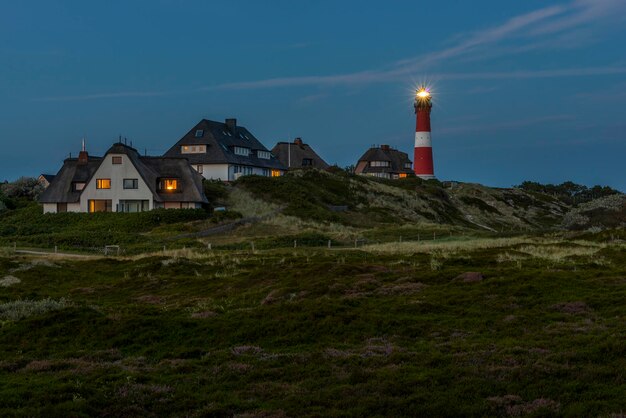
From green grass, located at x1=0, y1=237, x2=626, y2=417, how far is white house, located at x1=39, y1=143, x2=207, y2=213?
4305cm

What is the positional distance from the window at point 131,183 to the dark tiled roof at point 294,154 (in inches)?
2145

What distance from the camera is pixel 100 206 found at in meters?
81.8

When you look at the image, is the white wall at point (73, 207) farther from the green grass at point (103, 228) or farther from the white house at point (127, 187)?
the green grass at point (103, 228)

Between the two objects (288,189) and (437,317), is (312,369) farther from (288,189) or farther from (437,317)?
(288,189)

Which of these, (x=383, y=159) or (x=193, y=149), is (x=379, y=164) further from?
(x=193, y=149)

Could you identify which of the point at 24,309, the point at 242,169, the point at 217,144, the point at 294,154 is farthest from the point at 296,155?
the point at 24,309

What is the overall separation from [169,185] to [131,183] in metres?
4.73

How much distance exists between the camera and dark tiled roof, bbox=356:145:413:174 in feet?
533

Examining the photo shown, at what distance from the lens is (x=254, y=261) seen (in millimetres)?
44594

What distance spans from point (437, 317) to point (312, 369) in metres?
7.52

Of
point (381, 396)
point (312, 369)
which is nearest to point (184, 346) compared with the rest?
point (312, 369)

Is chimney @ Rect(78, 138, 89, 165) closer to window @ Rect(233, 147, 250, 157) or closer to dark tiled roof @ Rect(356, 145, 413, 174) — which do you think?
window @ Rect(233, 147, 250, 157)

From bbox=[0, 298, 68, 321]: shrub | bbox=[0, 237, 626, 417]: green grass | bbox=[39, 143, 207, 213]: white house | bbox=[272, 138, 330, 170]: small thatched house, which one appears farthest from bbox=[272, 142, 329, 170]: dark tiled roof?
bbox=[0, 298, 68, 321]: shrub

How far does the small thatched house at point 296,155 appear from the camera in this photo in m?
135
